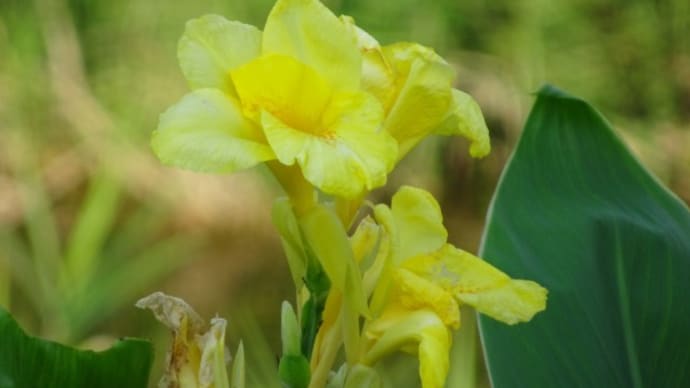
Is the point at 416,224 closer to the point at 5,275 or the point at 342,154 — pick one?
the point at 342,154

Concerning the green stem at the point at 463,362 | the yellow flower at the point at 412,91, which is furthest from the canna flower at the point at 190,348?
the green stem at the point at 463,362

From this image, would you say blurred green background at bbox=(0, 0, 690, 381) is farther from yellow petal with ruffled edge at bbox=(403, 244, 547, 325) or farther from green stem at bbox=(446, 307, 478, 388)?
yellow petal with ruffled edge at bbox=(403, 244, 547, 325)

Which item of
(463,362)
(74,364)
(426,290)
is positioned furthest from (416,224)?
(463,362)

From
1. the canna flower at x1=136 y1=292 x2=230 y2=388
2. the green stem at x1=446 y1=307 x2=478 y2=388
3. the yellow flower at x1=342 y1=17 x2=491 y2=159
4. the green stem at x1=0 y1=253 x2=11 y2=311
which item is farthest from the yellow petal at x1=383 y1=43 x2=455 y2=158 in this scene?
the green stem at x1=0 y1=253 x2=11 y2=311

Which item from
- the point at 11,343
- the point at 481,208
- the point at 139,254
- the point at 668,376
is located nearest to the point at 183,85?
the point at 139,254

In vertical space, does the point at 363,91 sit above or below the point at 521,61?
above

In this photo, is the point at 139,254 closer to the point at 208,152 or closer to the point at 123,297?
the point at 123,297

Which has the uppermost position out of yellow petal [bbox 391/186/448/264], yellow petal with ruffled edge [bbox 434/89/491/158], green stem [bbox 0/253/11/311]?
yellow petal with ruffled edge [bbox 434/89/491/158]
